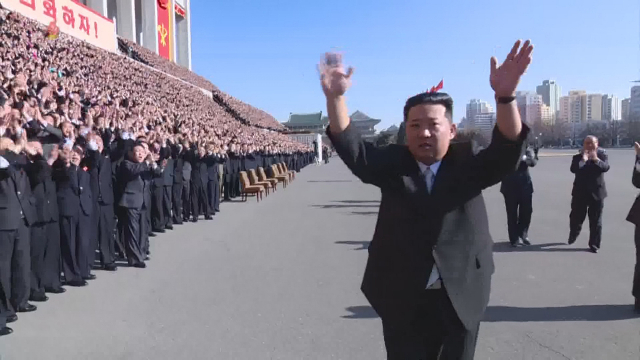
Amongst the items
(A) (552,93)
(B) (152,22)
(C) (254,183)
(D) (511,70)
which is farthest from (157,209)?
(A) (552,93)

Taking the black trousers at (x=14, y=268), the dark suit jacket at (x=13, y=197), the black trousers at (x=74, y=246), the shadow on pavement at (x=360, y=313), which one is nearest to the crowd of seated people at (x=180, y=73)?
the black trousers at (x=74, y=246)

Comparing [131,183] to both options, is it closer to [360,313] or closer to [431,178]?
[360,313]

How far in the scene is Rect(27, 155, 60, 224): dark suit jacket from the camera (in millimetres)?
5145

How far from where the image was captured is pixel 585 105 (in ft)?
514

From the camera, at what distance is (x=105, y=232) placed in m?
6.93

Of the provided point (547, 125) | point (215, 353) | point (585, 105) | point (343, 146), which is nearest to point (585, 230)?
point (215, 353)

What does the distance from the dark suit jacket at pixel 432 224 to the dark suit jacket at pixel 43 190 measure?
13.5ft

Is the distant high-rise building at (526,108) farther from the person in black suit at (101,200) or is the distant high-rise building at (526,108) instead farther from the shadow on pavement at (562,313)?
the person in black suit at (101,200)

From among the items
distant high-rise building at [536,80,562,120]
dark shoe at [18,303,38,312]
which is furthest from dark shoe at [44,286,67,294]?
distant high-rise building at [536,80,562,120]

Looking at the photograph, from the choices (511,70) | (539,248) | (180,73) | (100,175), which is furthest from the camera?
(180,73)

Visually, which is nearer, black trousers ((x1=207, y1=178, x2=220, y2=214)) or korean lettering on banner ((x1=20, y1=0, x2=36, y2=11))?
black trousers ((x1=207, y1=178, x2=220, y2=214))

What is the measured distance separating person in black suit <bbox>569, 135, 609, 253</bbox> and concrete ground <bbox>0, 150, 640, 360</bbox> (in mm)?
328

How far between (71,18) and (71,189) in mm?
21935

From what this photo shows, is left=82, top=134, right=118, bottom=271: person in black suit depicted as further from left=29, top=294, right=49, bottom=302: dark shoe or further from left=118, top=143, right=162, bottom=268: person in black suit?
left=29, top=294, right=49, bottom=302: dark shoe
